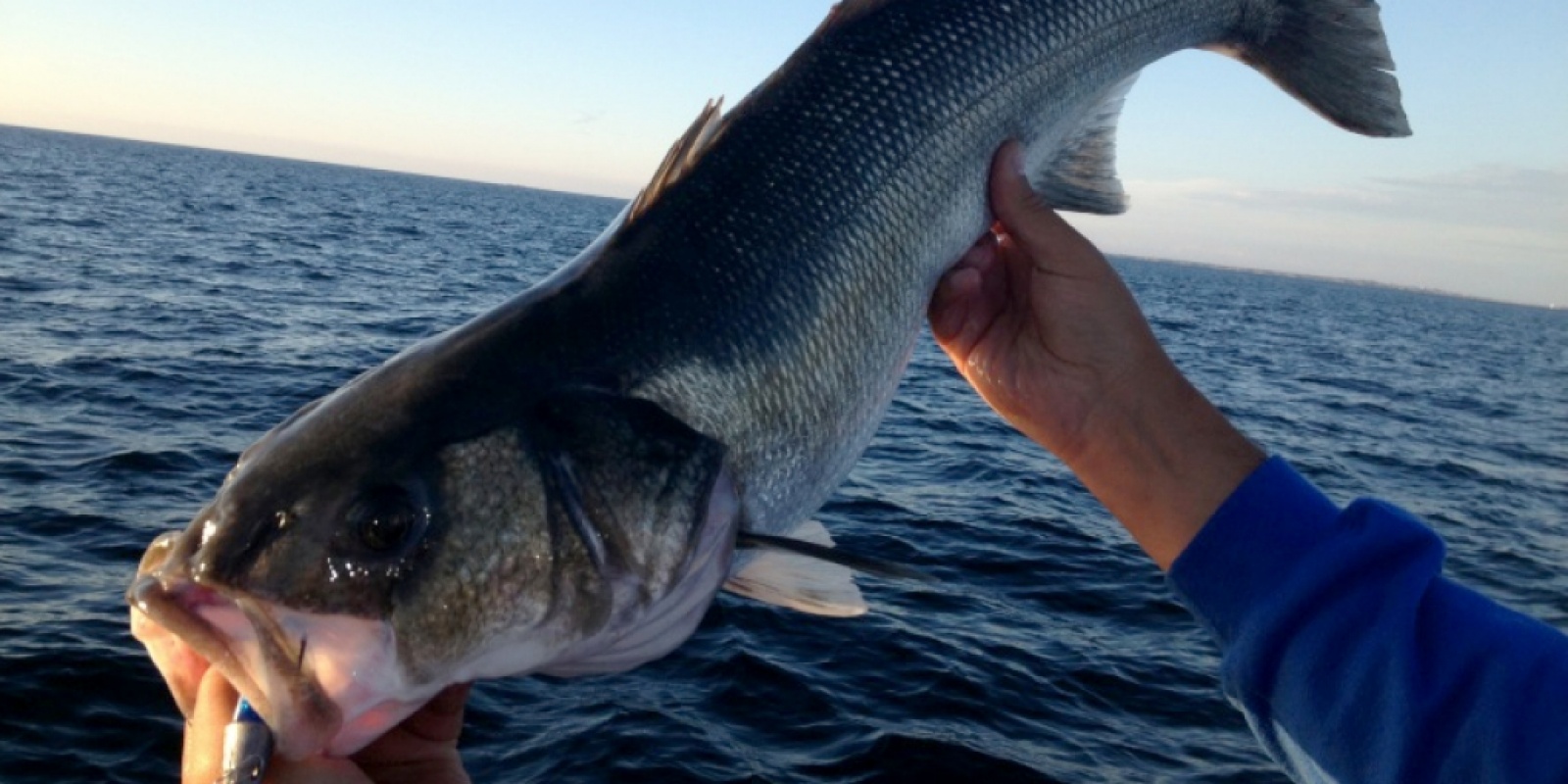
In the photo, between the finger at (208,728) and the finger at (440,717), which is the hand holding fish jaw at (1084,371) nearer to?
the finger at (440,717)

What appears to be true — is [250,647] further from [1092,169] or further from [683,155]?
[1092,169]

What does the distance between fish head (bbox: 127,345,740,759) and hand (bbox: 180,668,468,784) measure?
53 mm

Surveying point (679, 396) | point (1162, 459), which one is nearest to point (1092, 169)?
point (1162, 459)

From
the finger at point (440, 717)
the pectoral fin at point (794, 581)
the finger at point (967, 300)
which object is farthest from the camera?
the finger at point (967, 300)

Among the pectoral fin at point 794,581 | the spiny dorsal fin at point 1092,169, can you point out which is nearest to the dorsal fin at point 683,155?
the pectoral fin at point 794,581

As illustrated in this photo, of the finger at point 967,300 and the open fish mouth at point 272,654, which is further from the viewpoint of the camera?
the finger at point 967,300

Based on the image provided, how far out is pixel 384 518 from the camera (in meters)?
2.28

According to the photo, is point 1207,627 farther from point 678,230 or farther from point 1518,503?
point 1518,503

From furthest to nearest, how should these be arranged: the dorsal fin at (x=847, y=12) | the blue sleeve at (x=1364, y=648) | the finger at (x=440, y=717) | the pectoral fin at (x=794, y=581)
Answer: the dorsal fin at (x=847, y=12)
the pectoral fin at (x=794, y=581)
the finger at (x=440, y=717)
the blue sleeve at (x=1364, y=648)

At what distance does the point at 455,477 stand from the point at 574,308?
59 centimetres

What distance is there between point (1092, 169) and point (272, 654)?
3.02 meters

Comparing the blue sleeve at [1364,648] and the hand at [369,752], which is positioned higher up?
Answer: the blue sleeve at [1364,648]

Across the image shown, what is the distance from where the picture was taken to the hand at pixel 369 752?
211cm

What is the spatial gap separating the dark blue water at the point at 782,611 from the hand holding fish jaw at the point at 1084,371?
4314 millimetres
